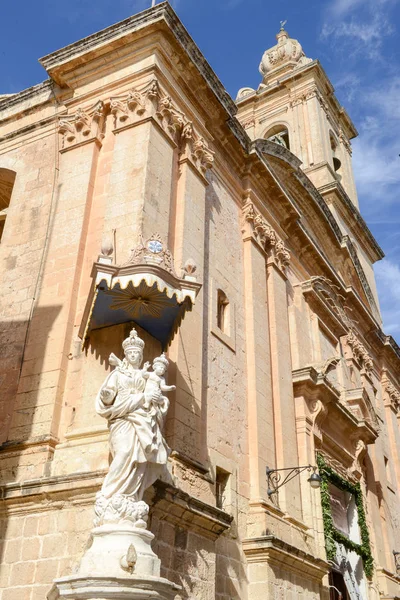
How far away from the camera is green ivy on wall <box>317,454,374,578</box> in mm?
13133

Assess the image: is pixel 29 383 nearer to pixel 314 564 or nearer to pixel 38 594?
pixel 38 594

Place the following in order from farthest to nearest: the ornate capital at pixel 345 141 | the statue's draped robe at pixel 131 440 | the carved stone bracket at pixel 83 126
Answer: the ornate capital at pixel 345 141
the carved stone bracket at pixel 83 126
the statue's draped robe at pixel 131 440

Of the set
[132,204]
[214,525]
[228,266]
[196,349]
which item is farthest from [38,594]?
[228,266]

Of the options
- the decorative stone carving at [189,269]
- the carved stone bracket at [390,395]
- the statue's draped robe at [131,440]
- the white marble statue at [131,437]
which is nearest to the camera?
the white marble statue at [131,437]

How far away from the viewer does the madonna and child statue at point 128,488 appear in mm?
6129

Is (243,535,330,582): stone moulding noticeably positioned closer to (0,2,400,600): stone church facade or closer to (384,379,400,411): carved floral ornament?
(0,2,400,600): stone church facade

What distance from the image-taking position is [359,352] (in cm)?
2062

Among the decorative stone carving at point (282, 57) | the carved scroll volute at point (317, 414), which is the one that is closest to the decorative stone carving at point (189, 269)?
the carved scroll volute at point (317, 414)

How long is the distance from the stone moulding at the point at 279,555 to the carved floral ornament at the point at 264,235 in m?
6.78

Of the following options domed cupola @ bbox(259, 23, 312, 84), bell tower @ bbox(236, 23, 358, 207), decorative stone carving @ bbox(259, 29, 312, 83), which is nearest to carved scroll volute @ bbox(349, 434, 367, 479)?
bell tower @ bbox(236, 23, 358, 207)

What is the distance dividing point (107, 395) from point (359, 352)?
49.1ft

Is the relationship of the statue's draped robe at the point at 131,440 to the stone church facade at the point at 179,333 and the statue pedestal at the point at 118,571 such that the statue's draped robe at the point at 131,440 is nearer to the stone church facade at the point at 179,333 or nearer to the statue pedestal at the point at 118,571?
the statue pedestal at the point at 118,571

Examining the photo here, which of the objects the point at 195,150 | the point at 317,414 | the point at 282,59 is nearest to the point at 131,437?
the point at 195,150

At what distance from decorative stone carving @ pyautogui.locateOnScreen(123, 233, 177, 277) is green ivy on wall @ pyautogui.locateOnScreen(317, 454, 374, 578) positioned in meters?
7.36
